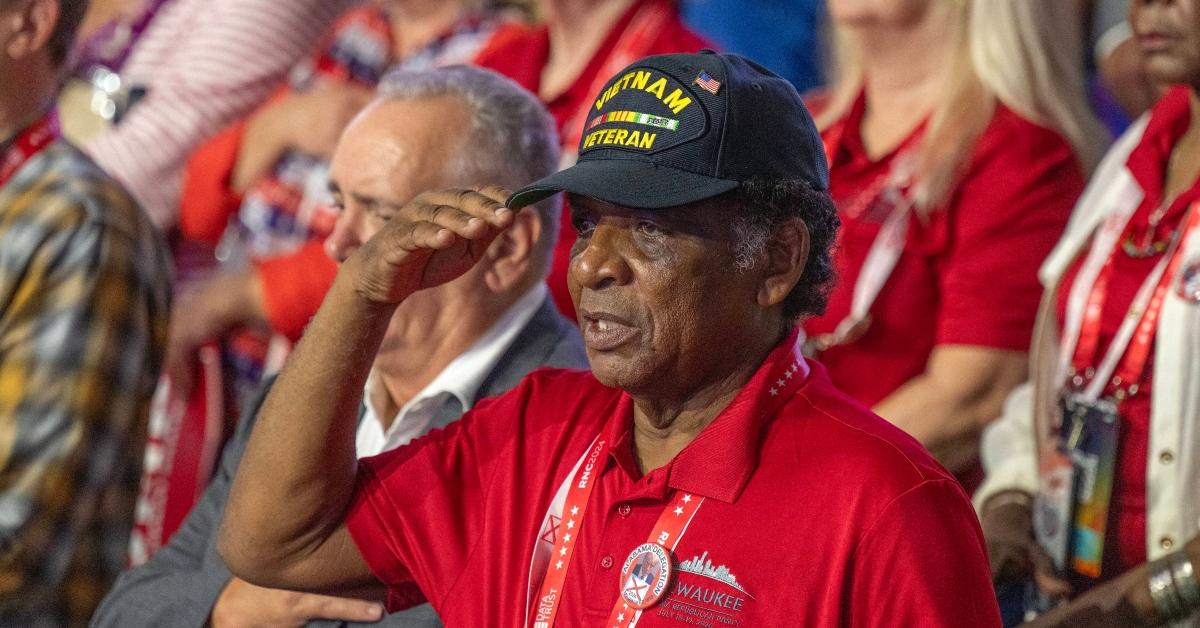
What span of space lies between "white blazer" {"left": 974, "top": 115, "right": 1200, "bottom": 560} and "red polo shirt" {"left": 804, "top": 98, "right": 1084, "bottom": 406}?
0.28 feet

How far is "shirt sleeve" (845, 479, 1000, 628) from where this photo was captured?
176 centimetres

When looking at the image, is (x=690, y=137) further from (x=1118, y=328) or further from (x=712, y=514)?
(x=1118, y=328)

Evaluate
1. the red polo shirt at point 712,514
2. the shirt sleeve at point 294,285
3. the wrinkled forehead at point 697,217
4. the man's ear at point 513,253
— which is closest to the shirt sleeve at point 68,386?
the shirt sleeve at point 294,285

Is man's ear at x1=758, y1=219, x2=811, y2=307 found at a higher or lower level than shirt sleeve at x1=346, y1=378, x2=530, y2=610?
higher

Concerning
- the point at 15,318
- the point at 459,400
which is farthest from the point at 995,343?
the point at 15,318

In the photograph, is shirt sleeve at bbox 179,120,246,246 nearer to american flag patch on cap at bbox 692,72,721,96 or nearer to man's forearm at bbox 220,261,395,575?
man's forearm at bbox 220,261,395,575

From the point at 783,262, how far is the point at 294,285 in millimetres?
1989

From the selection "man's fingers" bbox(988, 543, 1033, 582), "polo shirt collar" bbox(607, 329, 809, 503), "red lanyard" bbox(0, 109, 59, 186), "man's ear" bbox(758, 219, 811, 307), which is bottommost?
"man's fingers" bbox(988, 543, 1033, 582)

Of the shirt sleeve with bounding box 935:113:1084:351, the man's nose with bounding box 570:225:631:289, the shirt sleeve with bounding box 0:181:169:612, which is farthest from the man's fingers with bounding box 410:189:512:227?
the shirt sleeve with bounding box 935:113:1084:351

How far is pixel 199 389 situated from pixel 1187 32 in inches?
98.3

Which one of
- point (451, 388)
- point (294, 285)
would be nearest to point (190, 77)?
point (294, 285)

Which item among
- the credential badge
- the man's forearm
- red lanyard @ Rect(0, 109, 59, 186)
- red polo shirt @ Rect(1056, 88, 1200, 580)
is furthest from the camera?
red lanyard @ Rect(0, 109, 59, 186)

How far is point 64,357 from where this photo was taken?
3.07m

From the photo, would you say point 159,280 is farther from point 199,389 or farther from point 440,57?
point 440,57
